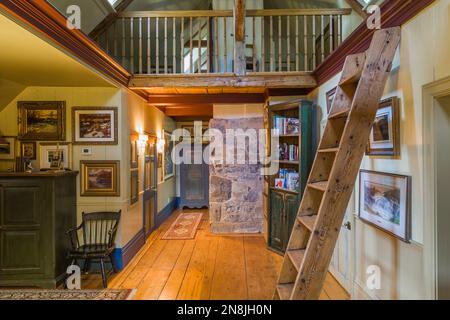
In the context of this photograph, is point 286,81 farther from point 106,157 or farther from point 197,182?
point 197,182

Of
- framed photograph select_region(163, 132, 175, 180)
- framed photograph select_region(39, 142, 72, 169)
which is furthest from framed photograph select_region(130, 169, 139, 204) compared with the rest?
framed photograph select_region(163, 132, 175, 180)

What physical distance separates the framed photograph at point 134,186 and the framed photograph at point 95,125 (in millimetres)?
642

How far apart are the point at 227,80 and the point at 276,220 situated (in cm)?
223

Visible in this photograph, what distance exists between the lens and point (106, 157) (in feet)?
11.2

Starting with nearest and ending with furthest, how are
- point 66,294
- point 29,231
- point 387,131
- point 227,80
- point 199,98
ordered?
point 387,131 < point 66,294 < point 29,231 < point 227,80 < point 199,98

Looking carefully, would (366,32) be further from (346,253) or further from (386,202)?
(346,253)

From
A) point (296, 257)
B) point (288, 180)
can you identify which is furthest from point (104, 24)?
point (296, 257)

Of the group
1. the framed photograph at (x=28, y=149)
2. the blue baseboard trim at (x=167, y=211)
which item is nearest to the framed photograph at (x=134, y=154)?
the framed photograph at (x=28, y=149)

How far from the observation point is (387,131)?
82.1 inches

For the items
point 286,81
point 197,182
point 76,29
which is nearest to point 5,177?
point 76,29

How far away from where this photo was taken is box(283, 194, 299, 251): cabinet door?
12.3 ft

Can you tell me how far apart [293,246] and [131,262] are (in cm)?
259

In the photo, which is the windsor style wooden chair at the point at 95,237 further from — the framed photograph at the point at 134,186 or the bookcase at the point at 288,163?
the bookcase at the point at 288,163

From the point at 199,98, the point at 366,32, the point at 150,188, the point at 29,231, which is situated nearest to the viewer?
the point at 366,32
